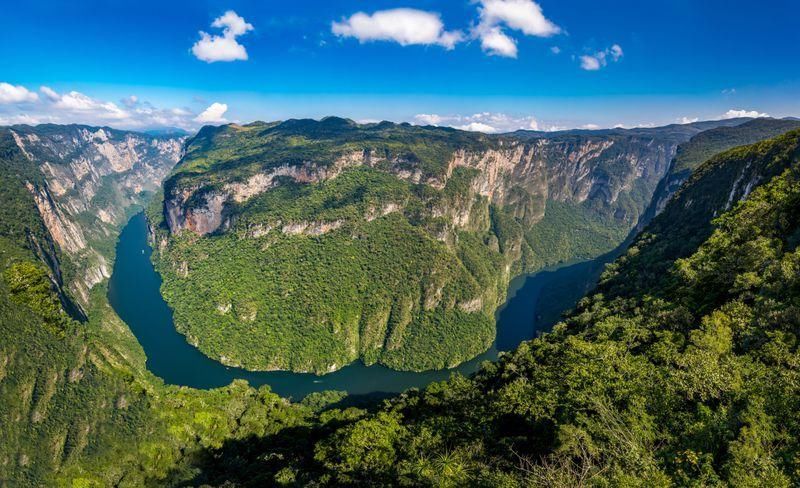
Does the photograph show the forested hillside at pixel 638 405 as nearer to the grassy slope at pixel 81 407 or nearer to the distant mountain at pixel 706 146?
the grassy slope at pixel 81 407

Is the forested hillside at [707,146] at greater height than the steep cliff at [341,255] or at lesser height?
greater

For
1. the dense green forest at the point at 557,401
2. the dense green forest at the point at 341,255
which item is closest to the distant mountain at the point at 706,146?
the dense green forest at the point at 341,255

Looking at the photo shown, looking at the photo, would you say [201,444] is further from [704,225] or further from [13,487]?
[704,225]

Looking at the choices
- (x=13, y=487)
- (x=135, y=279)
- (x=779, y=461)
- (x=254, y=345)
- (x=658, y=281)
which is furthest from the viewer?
(x=135, y=279)

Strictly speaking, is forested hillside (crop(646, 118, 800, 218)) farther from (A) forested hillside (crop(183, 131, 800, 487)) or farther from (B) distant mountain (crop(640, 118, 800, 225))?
(A) forested hillside (crop(183, 131, 800, 487))

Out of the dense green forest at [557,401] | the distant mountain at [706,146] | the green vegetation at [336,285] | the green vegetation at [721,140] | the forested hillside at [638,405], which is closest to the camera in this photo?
the forested hillside at [638,405]

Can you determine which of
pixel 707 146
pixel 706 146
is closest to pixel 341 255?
pixel 706 146

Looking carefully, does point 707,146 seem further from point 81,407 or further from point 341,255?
point 81,407

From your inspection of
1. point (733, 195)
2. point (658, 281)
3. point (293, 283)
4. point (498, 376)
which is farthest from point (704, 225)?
point (293, 283)
